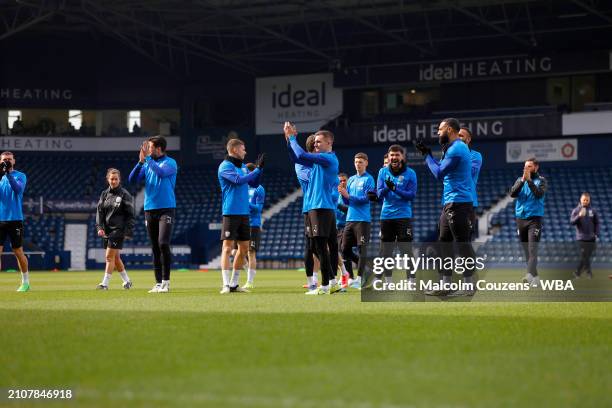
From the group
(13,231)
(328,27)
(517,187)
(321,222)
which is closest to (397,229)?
(321,222)

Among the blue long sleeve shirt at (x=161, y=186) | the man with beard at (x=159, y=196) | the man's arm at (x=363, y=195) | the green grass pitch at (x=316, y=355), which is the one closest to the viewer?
the green grass pitch at (x=316, y=355)

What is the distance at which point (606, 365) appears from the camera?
7.26 meters

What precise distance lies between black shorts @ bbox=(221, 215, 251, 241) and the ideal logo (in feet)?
111

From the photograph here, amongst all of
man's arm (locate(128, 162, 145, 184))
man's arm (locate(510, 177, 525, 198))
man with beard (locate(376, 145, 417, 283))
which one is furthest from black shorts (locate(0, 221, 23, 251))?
man's arm (locate(510, 177, 525, 198))

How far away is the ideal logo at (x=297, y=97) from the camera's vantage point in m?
50.8

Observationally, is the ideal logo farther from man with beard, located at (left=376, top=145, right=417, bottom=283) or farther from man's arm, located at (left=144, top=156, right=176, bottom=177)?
man with beard, located at (left=376, top=145, right=417, bottom=283)

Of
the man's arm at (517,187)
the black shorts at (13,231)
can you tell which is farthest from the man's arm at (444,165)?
the black shorts at (13,231)

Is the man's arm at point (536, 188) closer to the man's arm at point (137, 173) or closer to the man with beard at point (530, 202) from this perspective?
the man with beard at point (530, 202)

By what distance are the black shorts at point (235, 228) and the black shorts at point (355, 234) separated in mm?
2042

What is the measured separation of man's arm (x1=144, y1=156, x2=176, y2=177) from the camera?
1700cm

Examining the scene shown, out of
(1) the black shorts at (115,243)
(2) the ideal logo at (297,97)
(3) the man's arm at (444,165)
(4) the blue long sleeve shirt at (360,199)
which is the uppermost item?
(2) the ideal logo at (297,97)

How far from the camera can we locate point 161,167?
17094mm

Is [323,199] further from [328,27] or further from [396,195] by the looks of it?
[328,27]

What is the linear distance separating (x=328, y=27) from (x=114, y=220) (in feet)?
102
